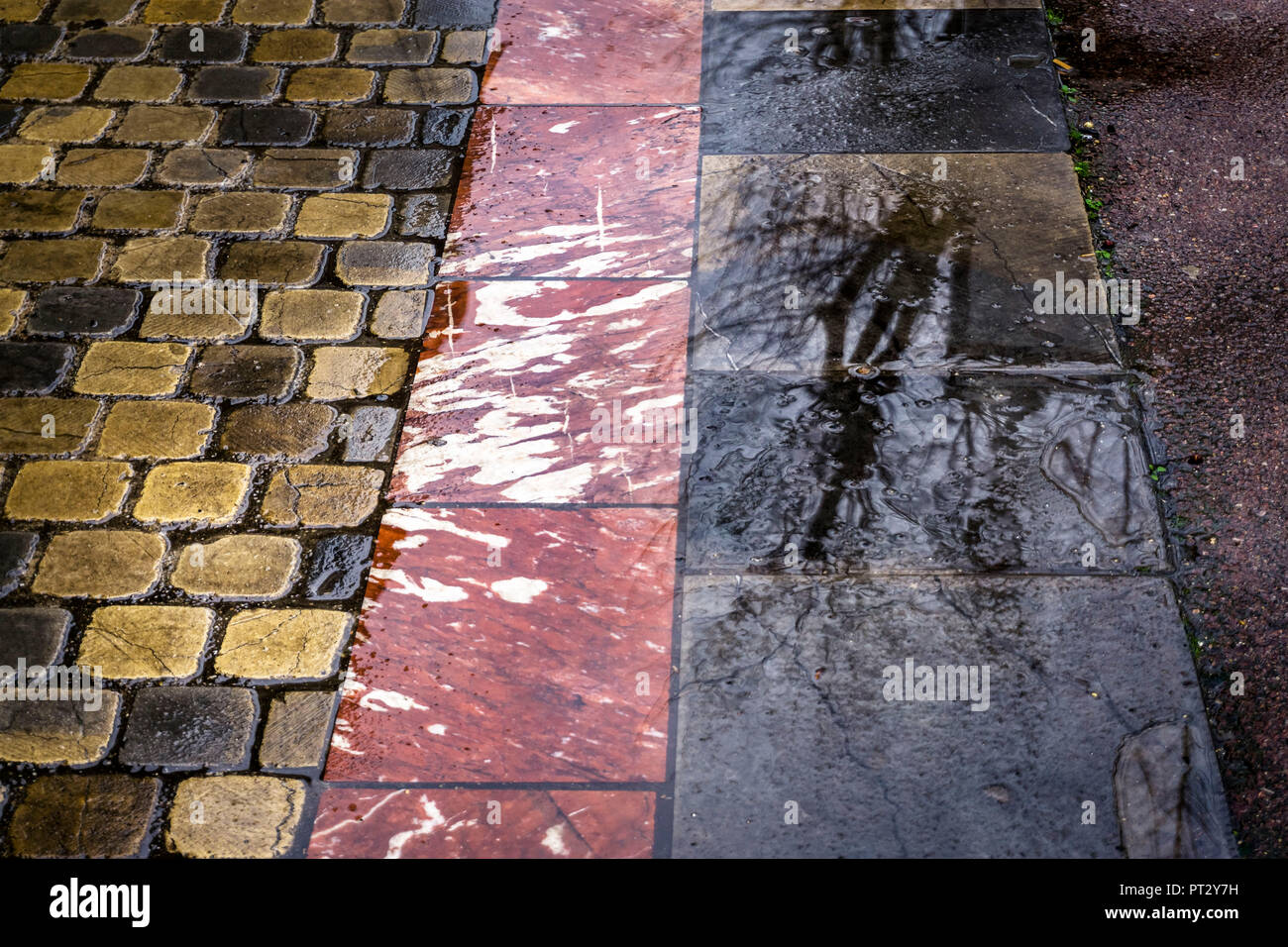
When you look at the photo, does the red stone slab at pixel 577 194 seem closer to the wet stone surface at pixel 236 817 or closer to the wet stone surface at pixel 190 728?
the wet stone surface at pixel 190 728

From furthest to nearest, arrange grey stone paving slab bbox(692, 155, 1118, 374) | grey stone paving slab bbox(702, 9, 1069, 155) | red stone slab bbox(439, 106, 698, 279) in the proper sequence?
grey stone paving slab bbox(702, 9, 1069, 155)
red stone slab bbox(439, 106, 698, 279)
grey stone paving slab bbox(692, 155, 1118, 374)

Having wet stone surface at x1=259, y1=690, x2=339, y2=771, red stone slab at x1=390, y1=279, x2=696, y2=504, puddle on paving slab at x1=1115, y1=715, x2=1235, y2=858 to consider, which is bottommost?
puddle on paving slab at x1=1115, y1=715, x2=1235, y2=858

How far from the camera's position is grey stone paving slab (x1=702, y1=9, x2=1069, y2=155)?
4836 millimetres

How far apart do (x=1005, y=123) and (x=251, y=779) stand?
12.9ft

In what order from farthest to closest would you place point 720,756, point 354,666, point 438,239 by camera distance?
point 438,239 → point 354,666 → point 720,756

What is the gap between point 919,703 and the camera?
309 cm

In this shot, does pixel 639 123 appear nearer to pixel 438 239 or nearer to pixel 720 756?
pixel 438 239

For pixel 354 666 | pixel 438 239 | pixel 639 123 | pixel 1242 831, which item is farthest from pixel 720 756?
pixel 639 123

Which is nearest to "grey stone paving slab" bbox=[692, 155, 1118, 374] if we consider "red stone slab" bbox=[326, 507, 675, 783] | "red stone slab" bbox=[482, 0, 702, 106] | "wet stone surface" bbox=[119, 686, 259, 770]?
"red stone slab" bbox=[482, 0, 702, 106]

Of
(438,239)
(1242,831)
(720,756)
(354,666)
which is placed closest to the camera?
(1242,831)

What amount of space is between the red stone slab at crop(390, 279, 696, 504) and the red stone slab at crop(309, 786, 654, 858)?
100 centimetres

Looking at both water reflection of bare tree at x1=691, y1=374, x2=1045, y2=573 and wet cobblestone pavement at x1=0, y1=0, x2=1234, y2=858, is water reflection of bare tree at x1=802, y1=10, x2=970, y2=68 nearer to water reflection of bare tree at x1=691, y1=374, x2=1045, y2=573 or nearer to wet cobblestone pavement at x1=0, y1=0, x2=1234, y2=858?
wet cobblestone pavement at x1=0, y1=0, x2=1234, y2=858

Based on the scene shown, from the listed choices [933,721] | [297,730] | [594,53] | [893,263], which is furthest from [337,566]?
[594,53]

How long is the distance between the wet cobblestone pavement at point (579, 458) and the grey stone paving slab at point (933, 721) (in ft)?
0.04
